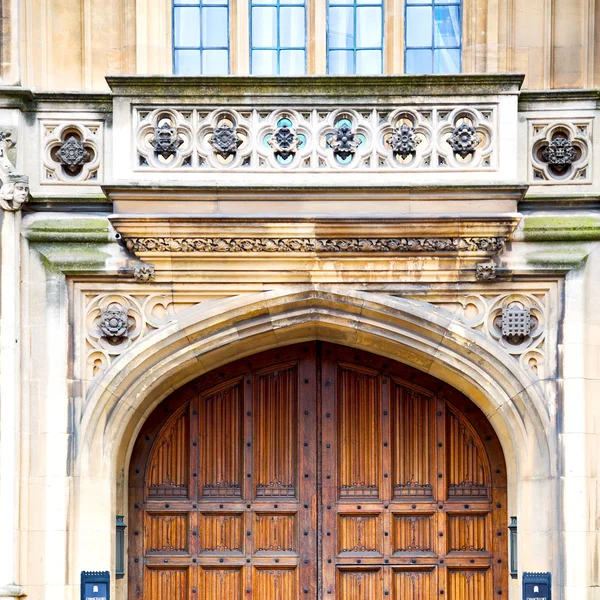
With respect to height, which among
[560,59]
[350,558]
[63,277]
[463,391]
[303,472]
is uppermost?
[560,59]

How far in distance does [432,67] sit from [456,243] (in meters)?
1.51

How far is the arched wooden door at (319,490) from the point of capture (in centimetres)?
950

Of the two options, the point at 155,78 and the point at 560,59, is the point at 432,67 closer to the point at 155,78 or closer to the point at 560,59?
the point at 560,59

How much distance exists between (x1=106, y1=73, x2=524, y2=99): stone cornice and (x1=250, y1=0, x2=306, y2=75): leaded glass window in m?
0.70

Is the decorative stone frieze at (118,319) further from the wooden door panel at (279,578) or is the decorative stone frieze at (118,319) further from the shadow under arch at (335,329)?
the wooden door panel at (279,578)

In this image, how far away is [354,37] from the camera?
9.57 metres

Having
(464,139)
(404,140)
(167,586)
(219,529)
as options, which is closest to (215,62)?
(404,140)

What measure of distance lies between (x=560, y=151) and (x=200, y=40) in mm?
2851

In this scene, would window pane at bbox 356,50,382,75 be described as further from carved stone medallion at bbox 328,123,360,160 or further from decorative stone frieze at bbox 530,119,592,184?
decorative stone frieze at bbox 530,119,592,184

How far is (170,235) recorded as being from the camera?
350 inches

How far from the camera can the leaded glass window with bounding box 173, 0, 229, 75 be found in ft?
31.4

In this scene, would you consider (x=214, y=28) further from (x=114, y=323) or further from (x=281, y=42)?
(x=114, y=323)

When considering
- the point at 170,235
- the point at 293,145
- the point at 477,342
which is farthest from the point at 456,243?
the point at 170,235

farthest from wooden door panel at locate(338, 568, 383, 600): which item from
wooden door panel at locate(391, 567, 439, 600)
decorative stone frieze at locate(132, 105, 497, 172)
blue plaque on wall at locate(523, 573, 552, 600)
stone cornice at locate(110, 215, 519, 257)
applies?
decorative stone frieze at locate(132, 105, 497, 172)
